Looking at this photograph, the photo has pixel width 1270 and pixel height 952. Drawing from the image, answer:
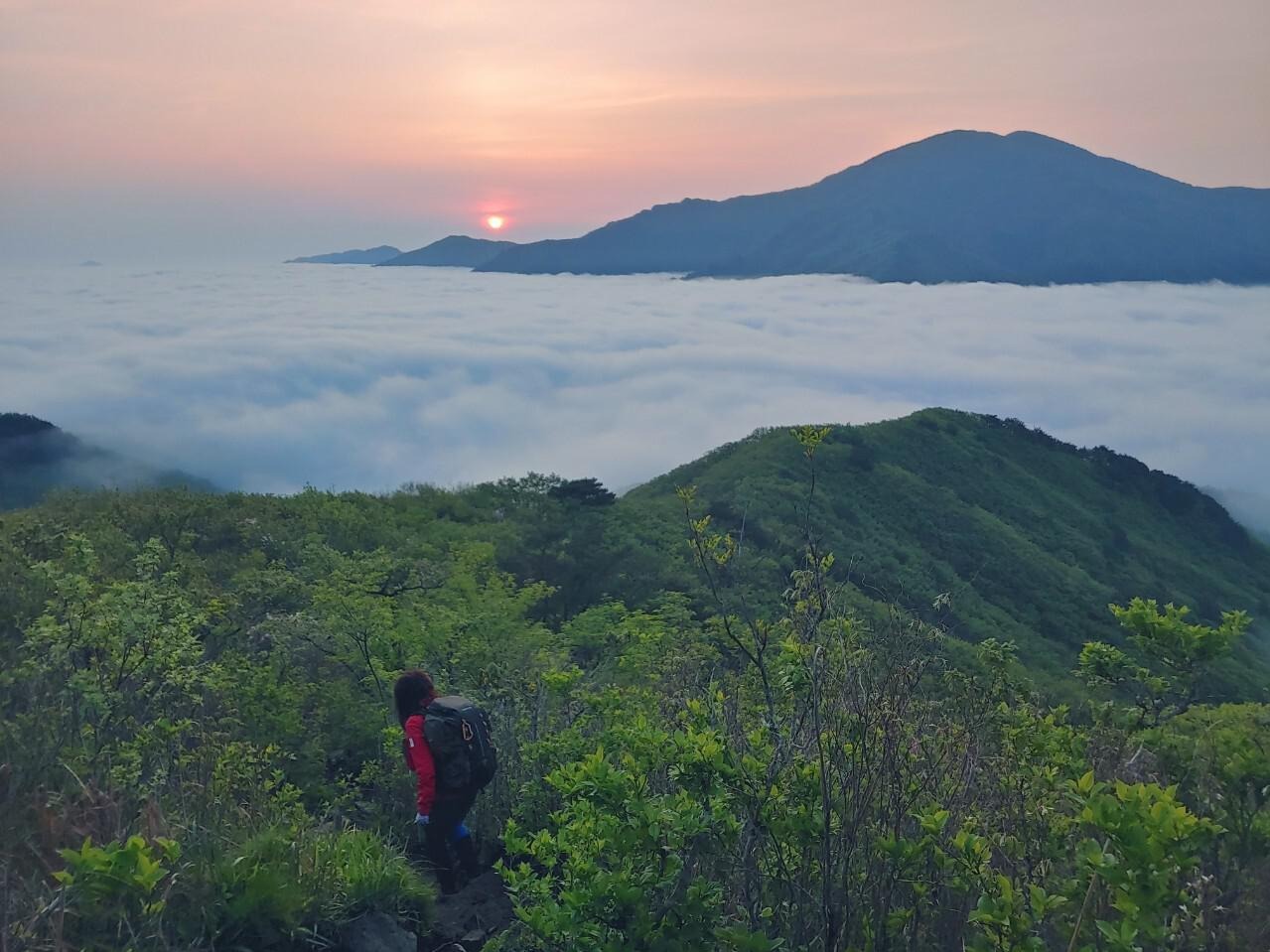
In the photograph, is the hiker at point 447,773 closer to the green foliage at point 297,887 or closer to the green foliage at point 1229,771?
the green foliage at point 297,887

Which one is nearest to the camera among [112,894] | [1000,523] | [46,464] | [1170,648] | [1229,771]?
[112,894]

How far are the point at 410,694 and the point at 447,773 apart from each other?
0.58 meters

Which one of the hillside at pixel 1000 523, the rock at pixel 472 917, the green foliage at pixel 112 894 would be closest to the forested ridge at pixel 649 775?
the green foliage at pixel 112 894

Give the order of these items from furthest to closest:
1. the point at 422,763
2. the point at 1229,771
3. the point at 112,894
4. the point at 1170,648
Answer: the point at 422,763
the point at 1170,648
the point at 1229,771
the point at 112,894

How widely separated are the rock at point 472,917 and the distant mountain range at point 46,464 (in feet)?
179

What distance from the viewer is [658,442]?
115m

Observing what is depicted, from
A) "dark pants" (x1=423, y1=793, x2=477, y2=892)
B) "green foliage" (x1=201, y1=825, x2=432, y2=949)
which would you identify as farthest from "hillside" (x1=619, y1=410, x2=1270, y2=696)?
"green foliage" (x1=201, y1=825, x2=432, y2=949)

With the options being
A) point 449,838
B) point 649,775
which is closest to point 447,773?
point 449,838

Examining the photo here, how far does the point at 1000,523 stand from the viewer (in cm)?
5219

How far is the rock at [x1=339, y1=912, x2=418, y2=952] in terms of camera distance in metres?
4.04

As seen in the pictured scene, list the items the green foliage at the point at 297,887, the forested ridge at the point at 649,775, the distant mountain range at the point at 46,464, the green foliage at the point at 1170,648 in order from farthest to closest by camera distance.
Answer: the distant mountain range at the point at 46,464 → the green foliage at the point at 1170,648 → the green foliage at the point at 297,887 → the forested ridge at the point at 649,775

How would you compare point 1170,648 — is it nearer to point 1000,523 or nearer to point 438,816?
point 438,816

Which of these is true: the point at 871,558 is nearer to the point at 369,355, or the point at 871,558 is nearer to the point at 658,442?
the point at 658,442

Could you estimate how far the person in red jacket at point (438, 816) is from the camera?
536 centimetres
